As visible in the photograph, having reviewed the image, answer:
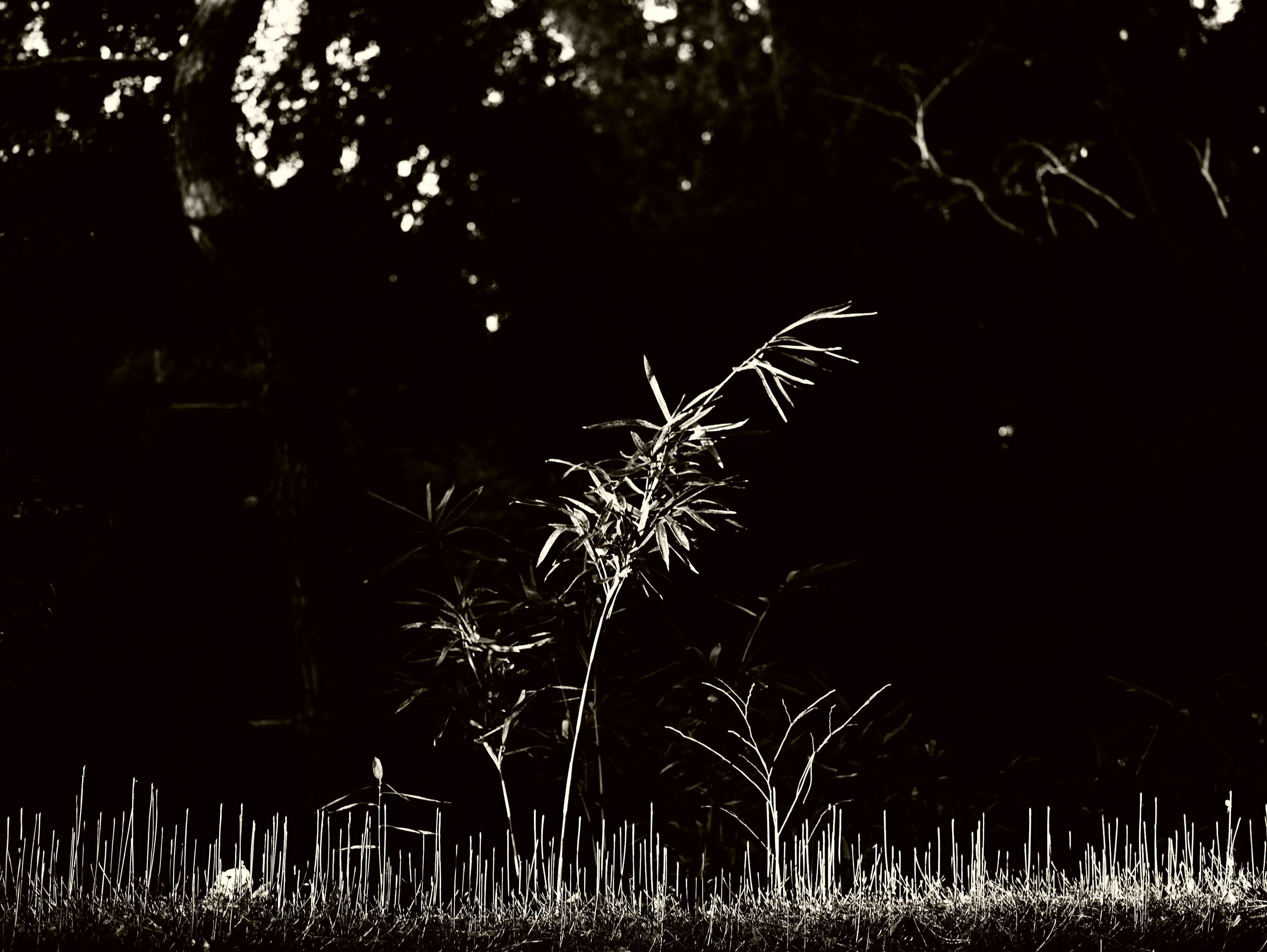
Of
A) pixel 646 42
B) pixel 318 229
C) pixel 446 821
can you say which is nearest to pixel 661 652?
pixel 446 821

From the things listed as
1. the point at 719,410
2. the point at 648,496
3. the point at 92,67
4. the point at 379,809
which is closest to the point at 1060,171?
the point at 719,410

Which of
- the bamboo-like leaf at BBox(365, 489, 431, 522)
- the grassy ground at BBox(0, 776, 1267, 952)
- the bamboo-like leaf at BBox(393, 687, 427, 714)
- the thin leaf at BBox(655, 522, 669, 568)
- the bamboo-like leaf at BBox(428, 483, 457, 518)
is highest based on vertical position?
the bamboo-like leaf at BBox(428, 483, 457, 518)

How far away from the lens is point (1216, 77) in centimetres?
796

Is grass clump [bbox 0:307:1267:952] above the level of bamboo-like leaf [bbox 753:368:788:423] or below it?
below

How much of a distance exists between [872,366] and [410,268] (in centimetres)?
257

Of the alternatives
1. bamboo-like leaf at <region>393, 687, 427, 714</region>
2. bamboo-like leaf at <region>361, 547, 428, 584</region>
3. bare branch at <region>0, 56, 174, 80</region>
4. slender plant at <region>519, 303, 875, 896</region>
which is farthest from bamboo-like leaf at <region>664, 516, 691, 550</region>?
bare branch at <region>0, 56, 174, 80</region>

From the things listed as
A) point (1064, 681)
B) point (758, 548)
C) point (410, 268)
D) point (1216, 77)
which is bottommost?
point (1064, 681)

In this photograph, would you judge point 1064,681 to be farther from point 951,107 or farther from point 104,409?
point 104,409

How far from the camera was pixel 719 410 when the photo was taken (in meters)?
7.29

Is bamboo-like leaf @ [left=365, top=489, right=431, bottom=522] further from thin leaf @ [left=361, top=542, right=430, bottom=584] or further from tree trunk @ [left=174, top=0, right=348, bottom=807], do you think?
tree trunk @ [left=174, top=0, right=348, bottom=807]

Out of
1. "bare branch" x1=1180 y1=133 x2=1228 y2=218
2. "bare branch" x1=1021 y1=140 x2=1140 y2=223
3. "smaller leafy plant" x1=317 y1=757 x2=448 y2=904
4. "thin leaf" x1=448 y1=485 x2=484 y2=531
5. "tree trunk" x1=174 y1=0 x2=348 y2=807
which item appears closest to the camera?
"smaller leafy plant" x1=317 y1=757 x2=448 y2=904

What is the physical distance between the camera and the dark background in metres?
6.31

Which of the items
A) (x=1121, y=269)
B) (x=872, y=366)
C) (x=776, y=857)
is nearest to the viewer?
(x=776, y=857)

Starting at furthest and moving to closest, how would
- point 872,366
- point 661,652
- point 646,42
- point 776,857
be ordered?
point 646,42
point 872,366
point 661,652
point 776,857
